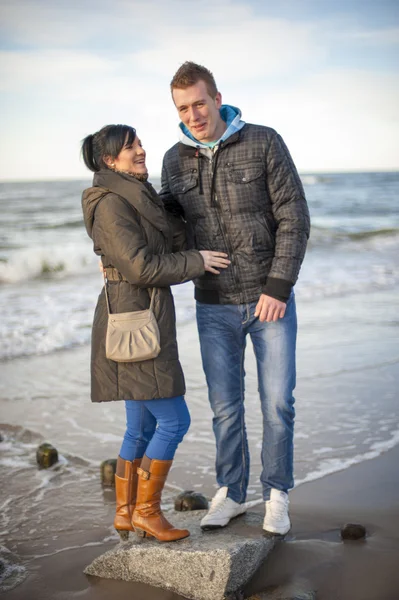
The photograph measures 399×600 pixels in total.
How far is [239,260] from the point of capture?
346 centimetres

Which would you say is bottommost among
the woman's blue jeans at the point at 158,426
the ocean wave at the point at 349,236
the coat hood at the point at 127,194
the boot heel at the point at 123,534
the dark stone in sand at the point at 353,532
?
the dark stone in sand at the point at 353,532

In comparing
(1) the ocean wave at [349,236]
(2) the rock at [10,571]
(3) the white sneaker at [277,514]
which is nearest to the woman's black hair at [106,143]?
(3) the white sneaker at [277,514]

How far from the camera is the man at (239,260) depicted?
3.38 meters

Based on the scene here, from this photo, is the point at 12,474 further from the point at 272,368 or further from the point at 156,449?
the point at 272,368

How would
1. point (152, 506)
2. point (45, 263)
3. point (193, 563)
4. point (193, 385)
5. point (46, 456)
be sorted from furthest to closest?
1. point (45, 263)
2. point (193, 385)
3. point (46, 456)
4. point (152, 506)
5. point (193, 563)

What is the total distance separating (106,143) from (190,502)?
6.58 feet

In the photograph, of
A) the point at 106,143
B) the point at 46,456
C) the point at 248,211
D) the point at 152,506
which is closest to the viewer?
the point at 106,143

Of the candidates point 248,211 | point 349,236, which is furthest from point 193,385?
point 349,236

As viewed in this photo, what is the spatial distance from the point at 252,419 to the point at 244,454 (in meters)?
1.69

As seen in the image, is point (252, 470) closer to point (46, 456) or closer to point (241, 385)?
point (241, 385)

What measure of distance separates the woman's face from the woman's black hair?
0.02 m

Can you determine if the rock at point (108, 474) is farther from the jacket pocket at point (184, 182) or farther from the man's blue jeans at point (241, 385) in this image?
the jacket pocket at point (184, 182)

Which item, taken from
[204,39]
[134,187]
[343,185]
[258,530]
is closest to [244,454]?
[258,530]

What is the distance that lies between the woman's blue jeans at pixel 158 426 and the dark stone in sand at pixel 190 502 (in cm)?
71
